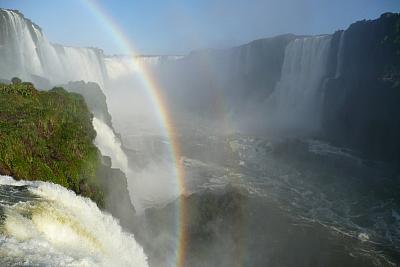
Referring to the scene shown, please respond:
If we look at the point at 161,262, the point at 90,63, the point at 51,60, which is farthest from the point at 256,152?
the point at 90,63

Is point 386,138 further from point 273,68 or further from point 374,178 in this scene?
point 273,68

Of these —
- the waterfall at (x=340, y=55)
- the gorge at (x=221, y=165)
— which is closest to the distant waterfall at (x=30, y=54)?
the gorge at (x=221, y=165)

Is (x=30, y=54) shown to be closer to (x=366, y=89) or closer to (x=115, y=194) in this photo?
(x=115, y=194)

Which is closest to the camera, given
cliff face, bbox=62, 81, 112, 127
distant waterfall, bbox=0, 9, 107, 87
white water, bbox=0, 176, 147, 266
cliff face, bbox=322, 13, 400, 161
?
white water, bbox=0, 176, 147, 266

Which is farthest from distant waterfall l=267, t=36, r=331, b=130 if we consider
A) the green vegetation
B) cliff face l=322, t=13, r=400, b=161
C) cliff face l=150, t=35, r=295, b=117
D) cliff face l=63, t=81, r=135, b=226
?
the green vegetation

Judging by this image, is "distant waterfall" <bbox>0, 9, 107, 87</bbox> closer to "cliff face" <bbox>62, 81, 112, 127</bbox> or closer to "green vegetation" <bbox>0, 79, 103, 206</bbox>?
"cliff face" <bbox>62, 81, 112, 127</bbox>
